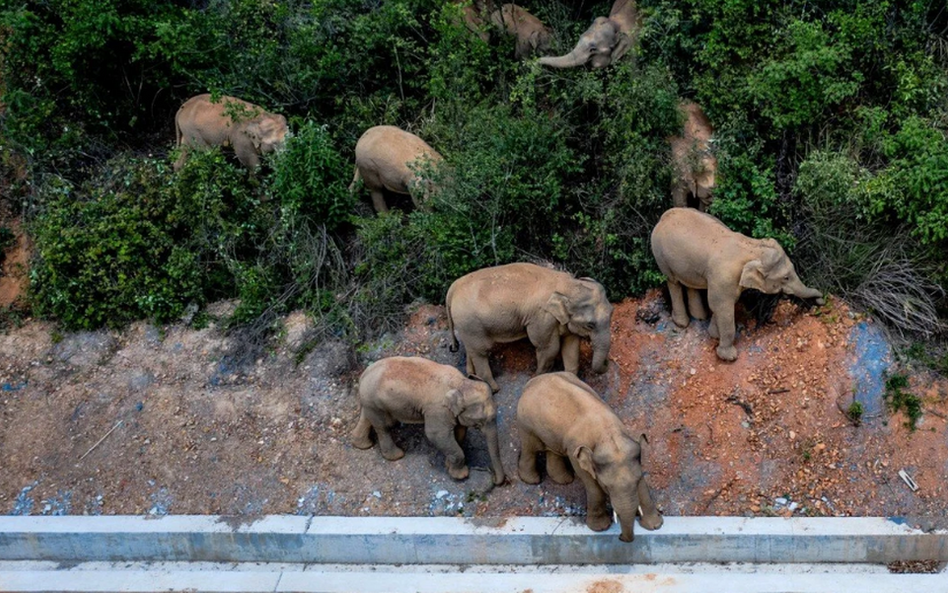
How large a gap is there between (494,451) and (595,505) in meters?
1.12

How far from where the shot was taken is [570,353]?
9.55m

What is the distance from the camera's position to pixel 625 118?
10.3 metres

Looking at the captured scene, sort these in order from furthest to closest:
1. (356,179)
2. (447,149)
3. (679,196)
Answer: (356,179) < (447,149) < (679,196)

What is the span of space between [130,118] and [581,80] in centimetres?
628

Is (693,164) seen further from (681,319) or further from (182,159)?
(182,159)

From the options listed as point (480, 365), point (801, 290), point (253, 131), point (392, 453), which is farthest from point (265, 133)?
point (801, 290)

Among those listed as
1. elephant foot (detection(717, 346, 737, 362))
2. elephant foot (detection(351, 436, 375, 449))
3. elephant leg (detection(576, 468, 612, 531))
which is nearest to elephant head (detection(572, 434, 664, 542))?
elephant leg (detection(576, 468, 612, 531))

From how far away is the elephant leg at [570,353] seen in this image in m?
9.48

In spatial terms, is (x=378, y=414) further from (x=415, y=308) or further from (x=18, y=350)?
(x=18, y=350)

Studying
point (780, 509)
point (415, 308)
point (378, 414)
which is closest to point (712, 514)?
point (780, 509)

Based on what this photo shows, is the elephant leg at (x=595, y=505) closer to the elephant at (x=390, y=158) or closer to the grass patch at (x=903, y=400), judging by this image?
the grass patch at (x=903, y=400)

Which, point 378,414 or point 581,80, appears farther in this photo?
point 581,80

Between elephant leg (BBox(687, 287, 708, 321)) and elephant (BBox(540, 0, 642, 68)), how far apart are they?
9.95ft

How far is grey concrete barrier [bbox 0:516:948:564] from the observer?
27.7ft
